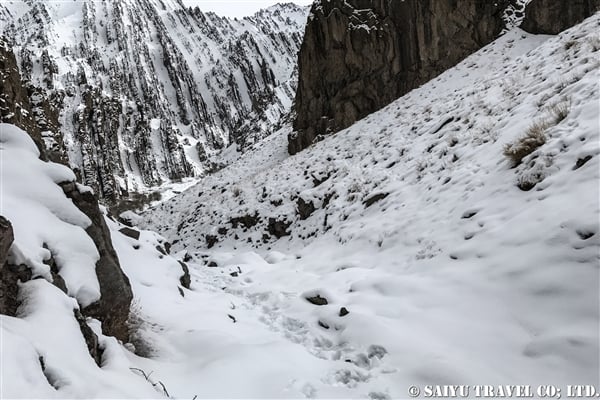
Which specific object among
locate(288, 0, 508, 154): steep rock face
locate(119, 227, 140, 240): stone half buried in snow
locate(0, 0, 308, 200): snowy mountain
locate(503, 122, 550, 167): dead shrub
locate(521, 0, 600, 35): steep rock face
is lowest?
locate(119, 227, 140, 240): stone half buried in snow

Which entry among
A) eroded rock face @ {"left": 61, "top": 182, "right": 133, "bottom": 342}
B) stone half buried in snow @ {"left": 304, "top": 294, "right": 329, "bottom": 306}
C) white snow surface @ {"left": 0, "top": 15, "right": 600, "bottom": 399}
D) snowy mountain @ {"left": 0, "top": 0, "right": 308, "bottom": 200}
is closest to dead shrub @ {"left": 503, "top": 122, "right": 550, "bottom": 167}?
white snow surface @ {"left": 0, "top": 15, "right": 600, "bottom": 399}

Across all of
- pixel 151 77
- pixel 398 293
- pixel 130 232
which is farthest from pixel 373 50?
pixel 151 77

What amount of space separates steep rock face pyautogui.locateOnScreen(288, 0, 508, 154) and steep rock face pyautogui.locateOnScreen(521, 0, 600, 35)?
2950mm

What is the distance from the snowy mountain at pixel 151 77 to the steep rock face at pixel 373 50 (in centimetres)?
6609

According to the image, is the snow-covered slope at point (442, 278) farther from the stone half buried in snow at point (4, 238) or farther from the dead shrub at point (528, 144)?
the stone half buried in snow at point (4, 238)

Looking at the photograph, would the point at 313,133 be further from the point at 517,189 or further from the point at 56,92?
the point at 56,92

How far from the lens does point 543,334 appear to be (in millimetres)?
3145

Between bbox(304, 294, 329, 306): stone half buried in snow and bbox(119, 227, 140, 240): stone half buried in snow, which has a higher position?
bbox(119, 227, 140, 240): stone half buried in snow

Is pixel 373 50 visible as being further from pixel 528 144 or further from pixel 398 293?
pixel 398 293

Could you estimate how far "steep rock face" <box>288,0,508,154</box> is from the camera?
71.2 feet

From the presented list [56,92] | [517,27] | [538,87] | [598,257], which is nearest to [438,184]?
[538,87]

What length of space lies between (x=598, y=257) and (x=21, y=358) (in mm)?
4656

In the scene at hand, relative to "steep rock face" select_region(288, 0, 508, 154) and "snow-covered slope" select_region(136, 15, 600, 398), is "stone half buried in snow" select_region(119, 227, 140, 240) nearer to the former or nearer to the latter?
"snow-covered slope" select_region(136, 15, 600, 398)

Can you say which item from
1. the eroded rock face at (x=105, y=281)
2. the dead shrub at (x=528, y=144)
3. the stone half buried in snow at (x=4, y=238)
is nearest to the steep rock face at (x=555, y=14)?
the dead shrub at (x=528, y=144)
